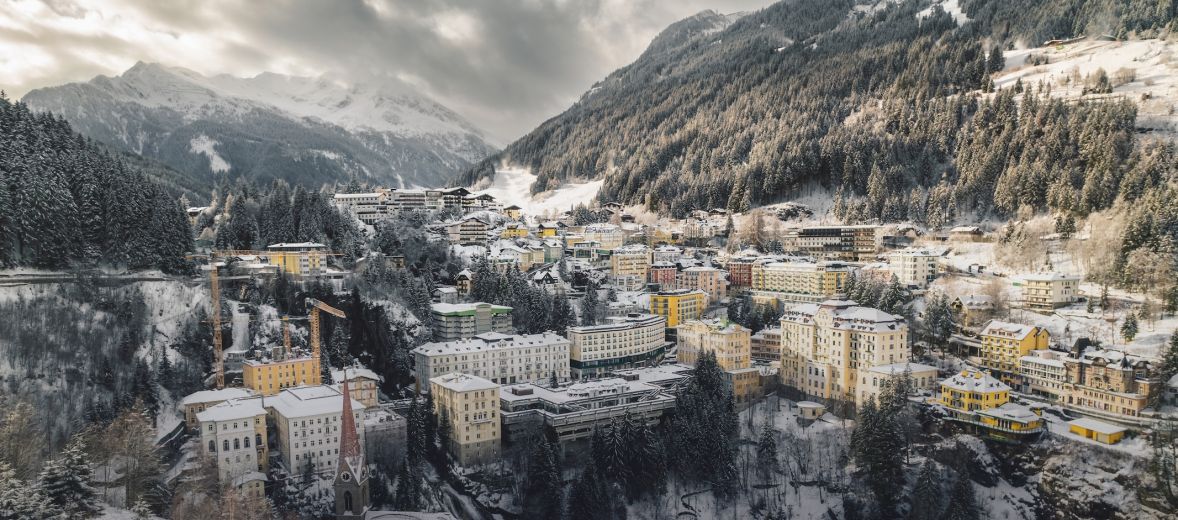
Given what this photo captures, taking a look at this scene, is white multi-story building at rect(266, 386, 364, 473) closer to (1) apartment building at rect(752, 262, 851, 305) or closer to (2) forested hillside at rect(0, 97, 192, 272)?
(2) forested hillside at rect(0, 97, 192, 272)

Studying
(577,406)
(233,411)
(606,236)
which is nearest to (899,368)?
(577,406)

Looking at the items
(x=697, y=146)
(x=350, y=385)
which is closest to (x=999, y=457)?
(x=350, y=385)

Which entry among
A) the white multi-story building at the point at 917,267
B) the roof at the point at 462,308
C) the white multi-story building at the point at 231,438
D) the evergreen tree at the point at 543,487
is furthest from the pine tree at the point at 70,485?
the white multi-story building at the point at 917,267

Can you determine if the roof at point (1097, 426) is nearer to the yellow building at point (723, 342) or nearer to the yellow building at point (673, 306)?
the yellow building at point (723, 342)

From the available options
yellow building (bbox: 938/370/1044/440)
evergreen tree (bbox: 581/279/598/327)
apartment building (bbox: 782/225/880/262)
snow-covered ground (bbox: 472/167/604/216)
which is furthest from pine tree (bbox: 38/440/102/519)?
snow-covered ground (bbox: 472/167/604/216)

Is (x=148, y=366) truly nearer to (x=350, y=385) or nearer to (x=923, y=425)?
(x=350, y=385)

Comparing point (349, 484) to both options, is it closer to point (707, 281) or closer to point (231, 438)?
point (231, 438)
